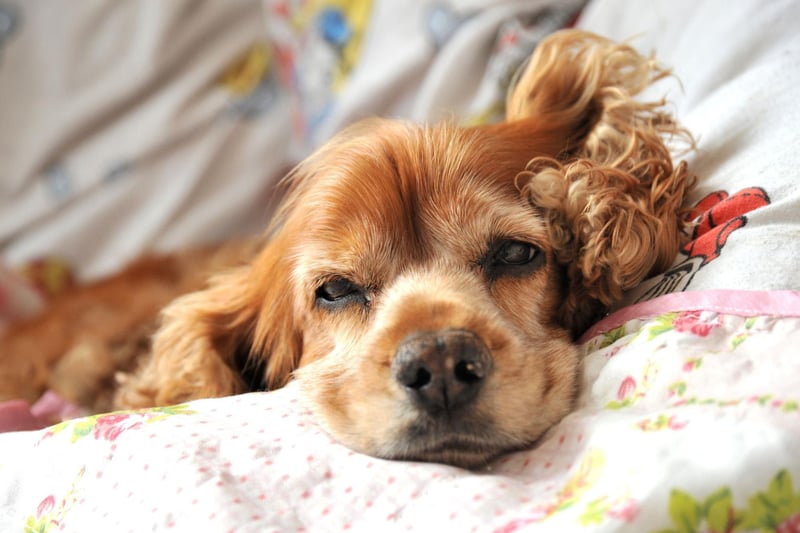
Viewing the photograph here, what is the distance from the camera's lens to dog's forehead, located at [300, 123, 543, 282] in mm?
1587

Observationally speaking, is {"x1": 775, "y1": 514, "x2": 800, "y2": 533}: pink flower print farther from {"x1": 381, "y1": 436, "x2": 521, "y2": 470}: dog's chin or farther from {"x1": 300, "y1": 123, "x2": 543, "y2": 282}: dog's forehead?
{"x1": 300, "y1": 123, "x2": 543, "y2": 282}: dog's forehead

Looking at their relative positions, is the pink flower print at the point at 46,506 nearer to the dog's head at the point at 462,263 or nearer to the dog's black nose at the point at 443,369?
the dog's head at the point at 462,263

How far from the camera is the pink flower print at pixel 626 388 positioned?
4.01 feet

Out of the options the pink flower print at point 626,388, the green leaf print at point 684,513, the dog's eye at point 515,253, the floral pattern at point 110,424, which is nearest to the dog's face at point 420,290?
the dog's eye at point 515,253

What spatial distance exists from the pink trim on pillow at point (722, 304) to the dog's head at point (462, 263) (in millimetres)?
136

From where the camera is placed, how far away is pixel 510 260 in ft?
5.31

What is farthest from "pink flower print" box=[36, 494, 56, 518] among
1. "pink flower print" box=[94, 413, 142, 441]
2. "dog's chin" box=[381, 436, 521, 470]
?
"dog's chin" box=[381, 436, 521, 470]

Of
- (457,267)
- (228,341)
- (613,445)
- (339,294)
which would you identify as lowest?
(228,341)

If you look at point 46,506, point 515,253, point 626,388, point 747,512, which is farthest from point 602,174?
point 46,506

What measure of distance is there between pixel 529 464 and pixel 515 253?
0.51m

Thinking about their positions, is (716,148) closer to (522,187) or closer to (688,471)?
(522,187)

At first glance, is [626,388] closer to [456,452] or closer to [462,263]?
[456,452]

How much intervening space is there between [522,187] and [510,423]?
548 mm

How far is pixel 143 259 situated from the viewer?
295 cm
